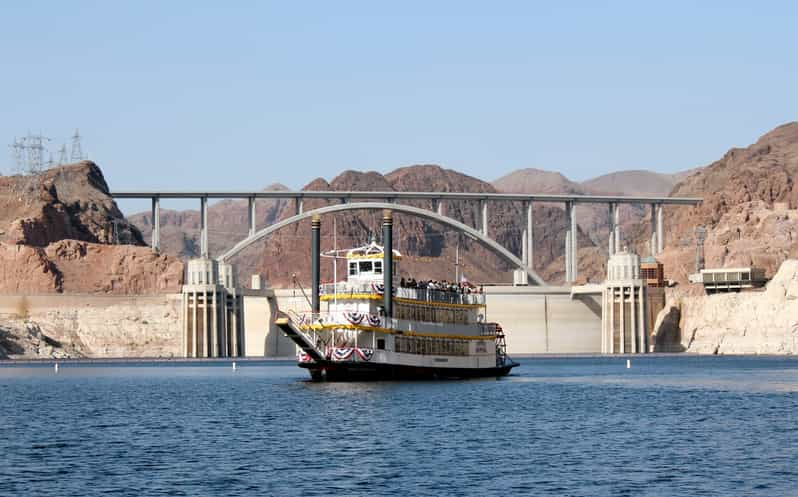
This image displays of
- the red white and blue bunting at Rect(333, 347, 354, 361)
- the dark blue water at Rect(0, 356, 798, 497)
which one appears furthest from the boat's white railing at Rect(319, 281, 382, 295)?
the dark blue water at Rect(0, 356, 798, 497)

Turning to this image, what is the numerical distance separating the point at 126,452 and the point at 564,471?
68.6ft

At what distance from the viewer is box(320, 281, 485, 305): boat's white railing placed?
116 meters

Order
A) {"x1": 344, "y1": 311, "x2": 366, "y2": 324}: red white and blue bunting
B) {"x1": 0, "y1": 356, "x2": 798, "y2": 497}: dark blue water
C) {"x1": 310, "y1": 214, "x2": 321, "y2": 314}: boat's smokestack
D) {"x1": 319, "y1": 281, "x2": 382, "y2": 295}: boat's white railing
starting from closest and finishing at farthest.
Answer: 1. {"x1": 0, "y1": 356, "x2": 798, "y2": 497}: dark blue water
2. {"x1": 344, "y1": 311, "x2": 366, "y2": 324}: red white and blue bunting
3. {"x1": 319, "y1": 281, "x2": 382, "y2": 295}: boat's white railing
4. {"x1": 310, "y1": 214, "x2": 321, "y2": 314}: boat's smokestack

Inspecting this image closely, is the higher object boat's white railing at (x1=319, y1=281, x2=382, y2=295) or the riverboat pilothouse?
boat's white railing at (x1=319, y1=281, x2=382, y2=295)

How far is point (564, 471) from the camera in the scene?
6197 cm

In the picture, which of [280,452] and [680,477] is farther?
[280,452]

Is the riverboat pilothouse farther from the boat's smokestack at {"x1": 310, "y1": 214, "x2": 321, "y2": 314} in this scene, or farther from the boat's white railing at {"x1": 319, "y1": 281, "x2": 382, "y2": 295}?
the boat's smokestack at {"x1": 310, "y1": 214, "x2": 321, "y2": 314}

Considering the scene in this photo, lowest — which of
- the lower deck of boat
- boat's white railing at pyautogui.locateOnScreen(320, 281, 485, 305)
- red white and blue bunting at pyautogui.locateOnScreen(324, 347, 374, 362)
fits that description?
the lower deck of boat

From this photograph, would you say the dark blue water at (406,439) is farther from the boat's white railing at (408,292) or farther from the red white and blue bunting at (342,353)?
the boat's white railing at (408,292)

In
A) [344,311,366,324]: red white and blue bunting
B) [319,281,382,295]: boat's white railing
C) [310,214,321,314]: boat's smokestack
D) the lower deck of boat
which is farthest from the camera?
[310,214,321,314]: boat's smokestack

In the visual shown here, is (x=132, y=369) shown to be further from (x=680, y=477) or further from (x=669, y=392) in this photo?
(x=680, y=477)

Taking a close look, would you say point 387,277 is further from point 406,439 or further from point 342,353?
point 406,439

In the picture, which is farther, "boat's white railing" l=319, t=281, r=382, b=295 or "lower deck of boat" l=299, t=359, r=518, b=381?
"boat's white railing" l=319, t=281, r=382, b=295

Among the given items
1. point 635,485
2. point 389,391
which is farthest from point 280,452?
point 389,391
